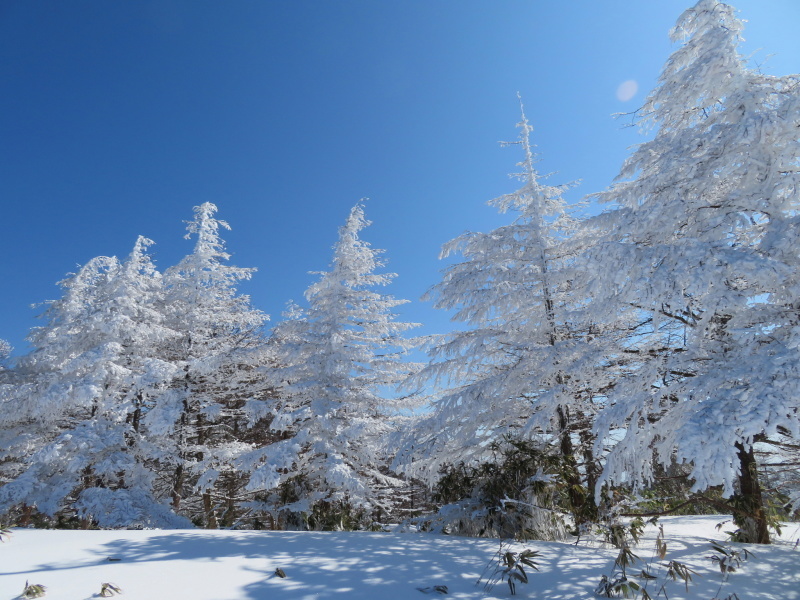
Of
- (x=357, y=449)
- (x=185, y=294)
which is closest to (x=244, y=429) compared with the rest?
(x=185, y=294)

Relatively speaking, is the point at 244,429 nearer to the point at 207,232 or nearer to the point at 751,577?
the point at 207,232

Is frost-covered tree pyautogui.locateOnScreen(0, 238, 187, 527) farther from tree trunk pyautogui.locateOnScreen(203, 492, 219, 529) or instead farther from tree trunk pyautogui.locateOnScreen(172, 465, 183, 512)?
tree trunk pyautogui.locateOnScreen(203, 492, 219, 529)

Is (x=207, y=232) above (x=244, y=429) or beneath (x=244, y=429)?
above

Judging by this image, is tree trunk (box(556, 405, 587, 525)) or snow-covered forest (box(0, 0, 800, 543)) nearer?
snow-covered forest (box(0, 0, 800, 543))

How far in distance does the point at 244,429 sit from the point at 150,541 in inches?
461

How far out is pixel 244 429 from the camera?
16328 mm

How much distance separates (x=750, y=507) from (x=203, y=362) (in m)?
13.0

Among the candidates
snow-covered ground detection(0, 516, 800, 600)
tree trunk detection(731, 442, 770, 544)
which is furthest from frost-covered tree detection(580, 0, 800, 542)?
snow-covered ground detection(0, 516, 800, 600)

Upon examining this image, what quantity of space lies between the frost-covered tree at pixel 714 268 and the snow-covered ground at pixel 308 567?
116 centimetres

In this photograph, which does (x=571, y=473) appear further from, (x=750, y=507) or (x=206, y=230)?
(x=206, y=230)

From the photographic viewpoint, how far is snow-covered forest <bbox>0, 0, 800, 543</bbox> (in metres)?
4.77

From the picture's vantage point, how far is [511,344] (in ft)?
27.8

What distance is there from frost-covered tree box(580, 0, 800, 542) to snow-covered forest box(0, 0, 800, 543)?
3 cm

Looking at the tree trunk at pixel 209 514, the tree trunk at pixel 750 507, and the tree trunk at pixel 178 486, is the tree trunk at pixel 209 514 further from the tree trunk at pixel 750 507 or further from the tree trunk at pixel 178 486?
the tree trunk at pixel 750 507
